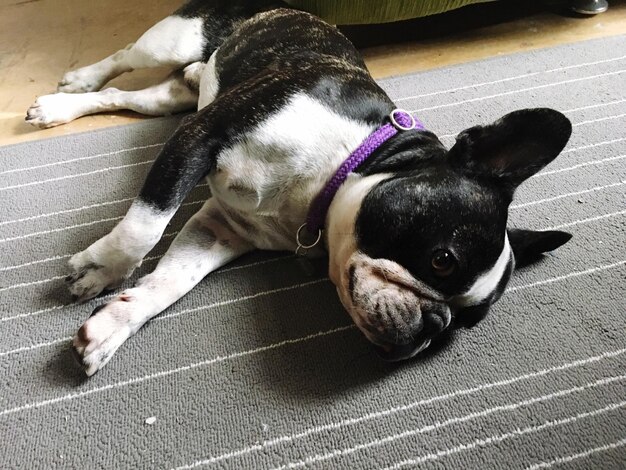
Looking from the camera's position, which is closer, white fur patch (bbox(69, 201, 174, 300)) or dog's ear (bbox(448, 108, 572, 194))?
dog's ear (bbox(448, 108, 572, 194))

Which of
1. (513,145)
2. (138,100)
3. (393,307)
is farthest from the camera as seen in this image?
(138,100)

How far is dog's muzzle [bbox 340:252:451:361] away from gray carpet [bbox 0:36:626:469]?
20cm

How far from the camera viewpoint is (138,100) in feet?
8.93

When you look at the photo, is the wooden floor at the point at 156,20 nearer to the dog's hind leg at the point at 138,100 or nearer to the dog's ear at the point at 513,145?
the dog's hind leg at the point at 138,100

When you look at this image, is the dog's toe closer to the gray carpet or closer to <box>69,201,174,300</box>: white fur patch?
the gray carpet

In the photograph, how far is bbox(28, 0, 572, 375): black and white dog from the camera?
156 centimetres

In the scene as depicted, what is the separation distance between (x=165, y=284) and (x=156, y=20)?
219 cm

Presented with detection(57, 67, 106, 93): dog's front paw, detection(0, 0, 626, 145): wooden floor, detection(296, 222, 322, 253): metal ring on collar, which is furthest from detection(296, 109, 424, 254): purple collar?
detection(57, 67, 106, 93): dog's front paw

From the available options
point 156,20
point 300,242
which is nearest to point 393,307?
point 300,242

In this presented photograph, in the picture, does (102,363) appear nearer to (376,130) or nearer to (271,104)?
(271,104)

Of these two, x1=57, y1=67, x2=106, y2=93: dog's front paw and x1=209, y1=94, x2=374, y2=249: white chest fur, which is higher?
x1=209, y1=94, x2=374, y2=249: white chest fur

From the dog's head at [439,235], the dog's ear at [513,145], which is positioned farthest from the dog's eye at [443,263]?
the dog's ear at [513,145]

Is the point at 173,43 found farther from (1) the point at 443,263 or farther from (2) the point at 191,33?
(1) the point at 443,263

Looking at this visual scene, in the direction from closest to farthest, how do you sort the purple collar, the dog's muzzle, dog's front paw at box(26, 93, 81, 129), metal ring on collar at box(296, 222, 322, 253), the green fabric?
the dog's muzzle
the purple collar
metal ring on collar at box(296, 222, 322, 253)
dog's front paw at box(26, 93, 81, 129)
the green fabric
